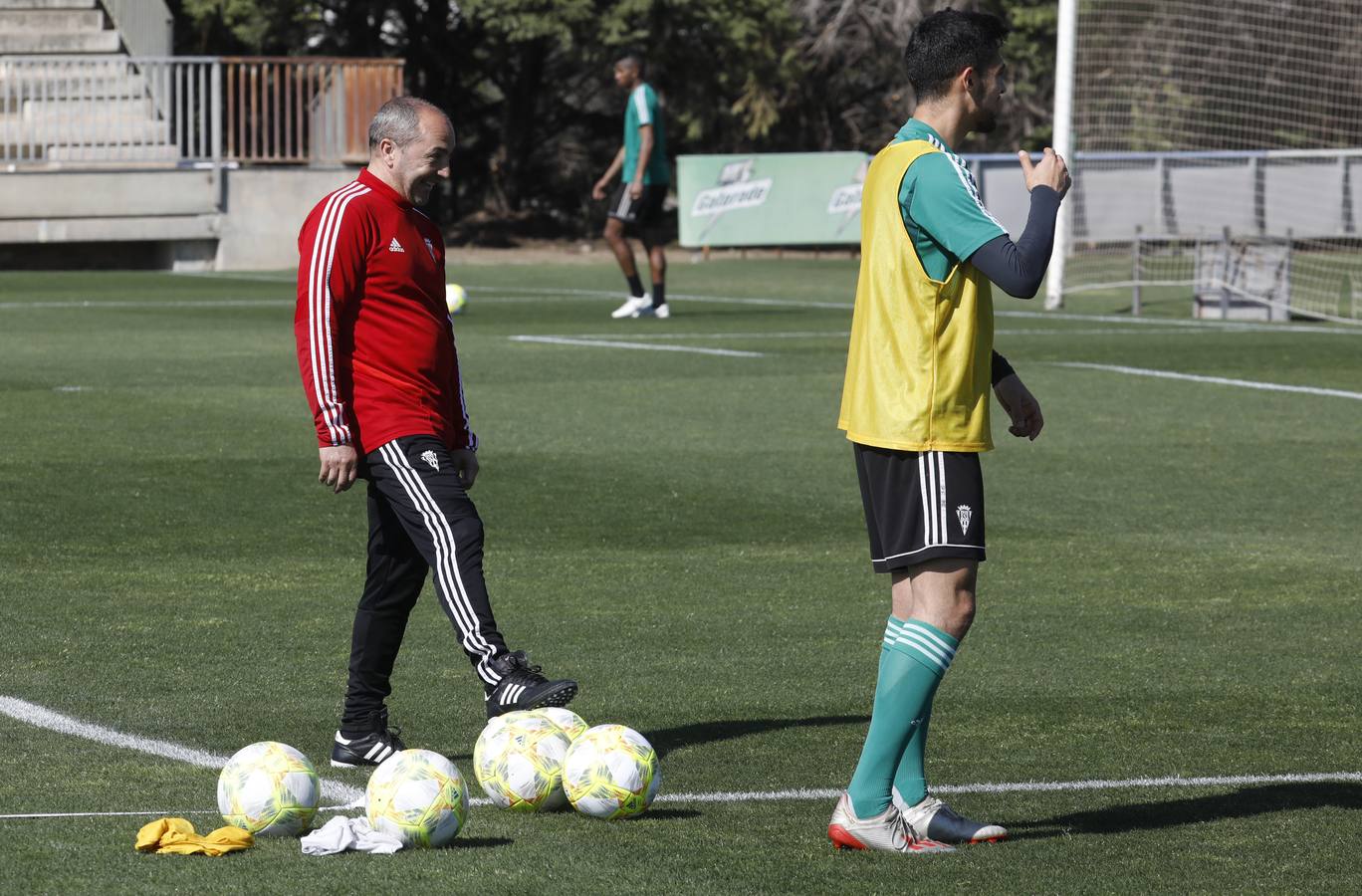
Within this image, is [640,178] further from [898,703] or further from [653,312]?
[898,703]

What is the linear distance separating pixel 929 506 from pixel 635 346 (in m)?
13.9

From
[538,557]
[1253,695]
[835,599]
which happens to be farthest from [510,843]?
[538,557]

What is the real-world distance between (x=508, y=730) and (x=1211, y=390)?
37.7 ft

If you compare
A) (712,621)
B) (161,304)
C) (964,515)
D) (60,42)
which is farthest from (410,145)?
(60,42)

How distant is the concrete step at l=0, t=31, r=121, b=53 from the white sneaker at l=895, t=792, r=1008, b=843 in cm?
3272

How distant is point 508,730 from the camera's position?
5336 mm

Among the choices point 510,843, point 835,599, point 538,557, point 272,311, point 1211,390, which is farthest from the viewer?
point 272,311

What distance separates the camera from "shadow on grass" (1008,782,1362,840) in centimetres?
517

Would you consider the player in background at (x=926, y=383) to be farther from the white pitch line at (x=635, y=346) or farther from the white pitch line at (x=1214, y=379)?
the white pitch line at (x=635, y=346)

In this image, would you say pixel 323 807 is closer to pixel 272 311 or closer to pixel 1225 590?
pixel 1225 590

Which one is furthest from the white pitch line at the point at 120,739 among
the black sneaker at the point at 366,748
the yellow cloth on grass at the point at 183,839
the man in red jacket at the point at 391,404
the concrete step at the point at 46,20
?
the concrete step at the point at 46,20

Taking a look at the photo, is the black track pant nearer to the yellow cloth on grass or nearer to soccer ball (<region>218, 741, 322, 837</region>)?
soccer ball (<region>218, 741, 322, 837</region>)

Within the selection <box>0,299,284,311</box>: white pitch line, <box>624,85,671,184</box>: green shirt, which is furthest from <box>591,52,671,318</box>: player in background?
<box>0,299,284,311</box>: white pitch line

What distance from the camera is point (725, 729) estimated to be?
6.20m
